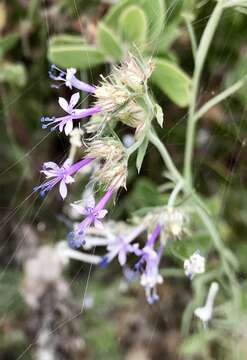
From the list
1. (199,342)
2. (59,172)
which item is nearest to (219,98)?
(59,172)

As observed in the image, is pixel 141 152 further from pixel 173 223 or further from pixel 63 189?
pixel 173 223

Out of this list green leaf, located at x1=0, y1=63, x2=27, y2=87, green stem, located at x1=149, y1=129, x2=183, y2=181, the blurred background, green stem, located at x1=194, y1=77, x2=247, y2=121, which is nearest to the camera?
green stem, located at x1=149, y1=129, x2=183, y2=181

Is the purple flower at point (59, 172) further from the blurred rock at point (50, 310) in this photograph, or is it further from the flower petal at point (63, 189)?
the blurred rock at point (50, 310)

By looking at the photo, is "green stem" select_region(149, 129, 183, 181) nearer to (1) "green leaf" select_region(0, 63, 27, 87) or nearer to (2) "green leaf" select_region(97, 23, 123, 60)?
(2) "green leaf" select_region(97, 23, 123, 60)

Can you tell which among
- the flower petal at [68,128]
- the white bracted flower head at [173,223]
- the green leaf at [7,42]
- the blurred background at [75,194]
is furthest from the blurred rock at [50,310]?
the flower petal at [68,128]

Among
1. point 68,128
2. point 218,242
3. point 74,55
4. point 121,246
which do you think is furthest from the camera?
point 74,55

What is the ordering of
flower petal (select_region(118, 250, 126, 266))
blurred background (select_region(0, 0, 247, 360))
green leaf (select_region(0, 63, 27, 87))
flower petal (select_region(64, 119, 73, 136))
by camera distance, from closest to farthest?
flower petal (select_region(64, 119, 73, 136)) → flower petal (select_region(118, 250, 126, 266)) → blurred background (select_region(0, 0, 247, 360)) → green leaf (select_region(0, 63, 27, 87))

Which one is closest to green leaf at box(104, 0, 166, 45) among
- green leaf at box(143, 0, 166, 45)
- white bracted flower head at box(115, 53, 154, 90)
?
green leaf at box(143, 0, 166, 45)

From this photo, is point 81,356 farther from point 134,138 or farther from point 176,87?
point 134,138
